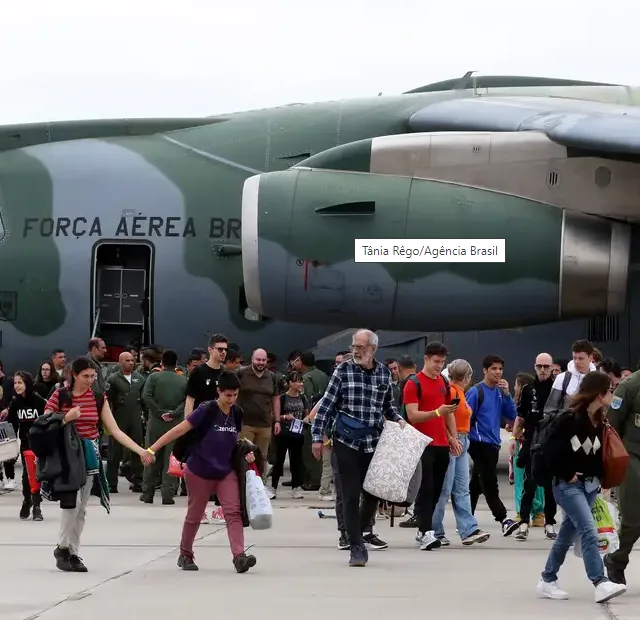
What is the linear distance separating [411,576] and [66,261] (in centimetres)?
961

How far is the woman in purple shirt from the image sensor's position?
364 inches

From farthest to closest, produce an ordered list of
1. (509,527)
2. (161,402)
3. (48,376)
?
(48,376) < (161,402) < (509,527)

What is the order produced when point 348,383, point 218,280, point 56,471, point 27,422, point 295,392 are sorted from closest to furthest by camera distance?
point 56,471, point 348,383, point 27,422, point 295,392, point 218,280

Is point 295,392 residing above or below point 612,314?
below

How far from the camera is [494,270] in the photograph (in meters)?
15.6

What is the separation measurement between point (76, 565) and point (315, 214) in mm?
7445

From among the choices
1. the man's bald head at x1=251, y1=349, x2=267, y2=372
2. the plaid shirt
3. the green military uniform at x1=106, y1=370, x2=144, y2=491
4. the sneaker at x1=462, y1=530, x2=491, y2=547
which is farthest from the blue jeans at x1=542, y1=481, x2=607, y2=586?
the green military uniform at x1=106, y1=370, x2=144, y2=491

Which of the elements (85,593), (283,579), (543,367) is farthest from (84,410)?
(543,367)

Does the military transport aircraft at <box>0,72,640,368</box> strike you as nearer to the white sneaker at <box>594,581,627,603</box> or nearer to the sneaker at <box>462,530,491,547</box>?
the sneaker at <box>462,530,491,547</box>

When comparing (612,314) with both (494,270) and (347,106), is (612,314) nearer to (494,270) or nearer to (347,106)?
(494,270)

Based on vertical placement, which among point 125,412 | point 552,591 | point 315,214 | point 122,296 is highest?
point 315,214

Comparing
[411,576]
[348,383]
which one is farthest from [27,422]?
[411,576]

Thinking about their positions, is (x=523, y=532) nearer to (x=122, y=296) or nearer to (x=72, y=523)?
(x=72, y=523)

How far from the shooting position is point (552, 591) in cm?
809
